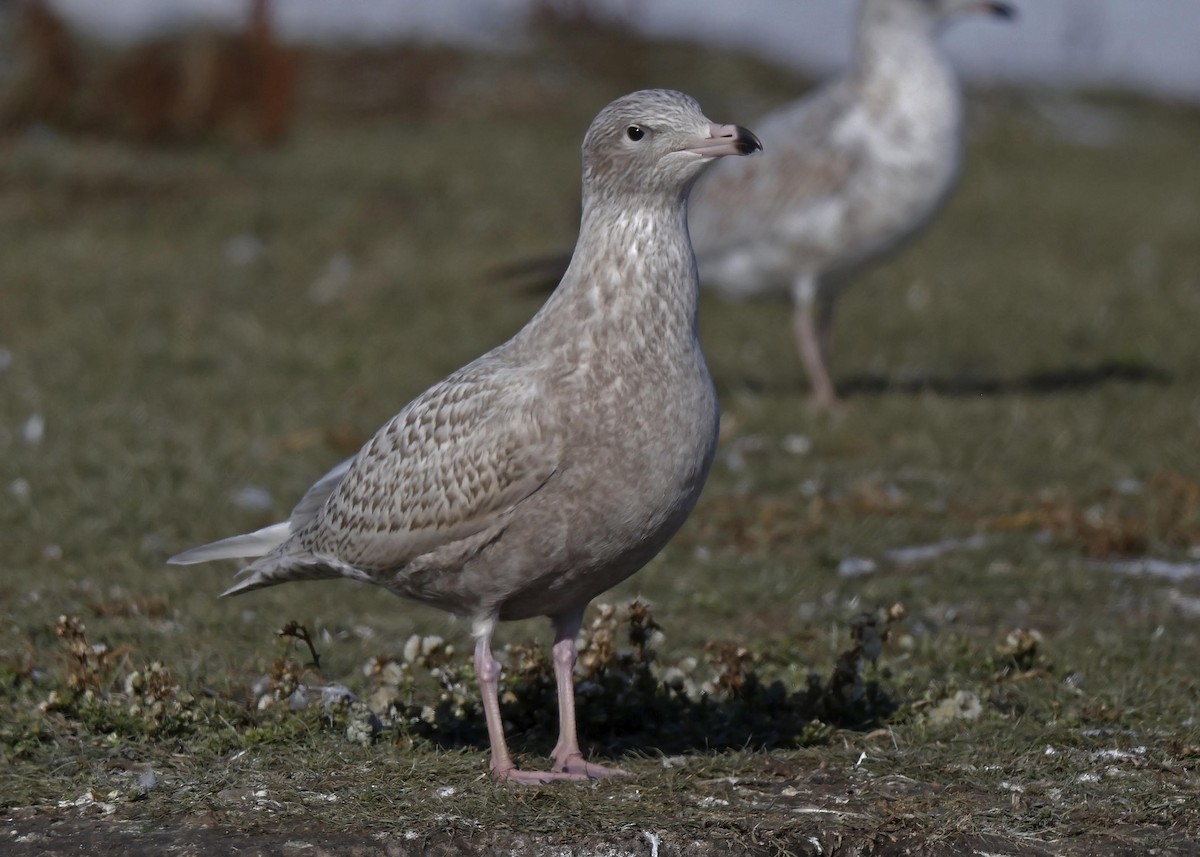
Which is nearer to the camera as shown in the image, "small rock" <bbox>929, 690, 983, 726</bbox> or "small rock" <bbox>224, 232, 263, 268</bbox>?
"small rock" <bbox>929, 690, 983, 726</bbox>

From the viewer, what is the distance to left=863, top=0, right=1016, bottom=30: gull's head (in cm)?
871

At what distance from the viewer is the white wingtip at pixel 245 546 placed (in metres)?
4.32

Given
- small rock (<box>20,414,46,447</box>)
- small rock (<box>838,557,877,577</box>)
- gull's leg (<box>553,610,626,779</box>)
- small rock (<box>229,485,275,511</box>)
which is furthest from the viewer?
small rock (<box>20,414,46,447</box>)

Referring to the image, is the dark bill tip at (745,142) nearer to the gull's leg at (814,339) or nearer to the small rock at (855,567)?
the small rock at (855,567)

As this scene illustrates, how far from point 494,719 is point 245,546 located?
0.91 metres

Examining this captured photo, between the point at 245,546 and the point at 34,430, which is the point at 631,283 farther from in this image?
the point at 34,430

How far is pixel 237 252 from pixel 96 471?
521cm

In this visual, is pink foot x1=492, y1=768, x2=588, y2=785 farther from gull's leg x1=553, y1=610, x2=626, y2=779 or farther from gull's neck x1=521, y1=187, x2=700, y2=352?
gull's neck x1=521, y1=187, x2=700, y2=352

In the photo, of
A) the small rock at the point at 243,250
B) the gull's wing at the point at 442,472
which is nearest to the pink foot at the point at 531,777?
the gull's wing at the point at 442,472

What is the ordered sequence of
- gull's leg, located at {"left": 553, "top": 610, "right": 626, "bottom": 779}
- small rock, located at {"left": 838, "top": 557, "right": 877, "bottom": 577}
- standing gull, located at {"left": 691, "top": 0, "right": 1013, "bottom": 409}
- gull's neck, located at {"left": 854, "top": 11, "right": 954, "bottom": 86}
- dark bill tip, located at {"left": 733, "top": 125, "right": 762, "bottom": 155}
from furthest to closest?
gull's neck, located at {"left": 854, "top": 11, "right": 954, "bottom": 86}
standing gull, located at {"left": 691, "top": 0, "right": 1013, "bottom": 409}
small rock, located at {"left": 838, "top": 557, "right": 877, "bottom": 577}
gull's leg, located at {"left": 553, "top": 610, "right": 626, "bottom": 779}
dark bill tip, located at {"left": 733, "top": 125, "right": 762, "bottom": 155}

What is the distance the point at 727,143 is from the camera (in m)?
3.88

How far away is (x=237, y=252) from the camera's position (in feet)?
39.8

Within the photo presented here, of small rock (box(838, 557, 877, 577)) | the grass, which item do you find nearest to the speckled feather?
the grass

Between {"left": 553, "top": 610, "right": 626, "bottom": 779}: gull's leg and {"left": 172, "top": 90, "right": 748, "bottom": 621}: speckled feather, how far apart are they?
70 millimetres
